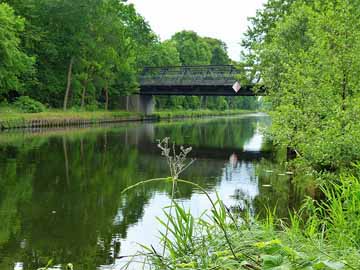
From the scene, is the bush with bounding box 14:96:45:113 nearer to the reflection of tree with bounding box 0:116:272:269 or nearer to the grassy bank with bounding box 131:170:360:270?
the reflection of tree with bounding box 0:116:272:269

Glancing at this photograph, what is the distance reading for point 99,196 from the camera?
13.8m

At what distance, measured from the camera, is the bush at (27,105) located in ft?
134

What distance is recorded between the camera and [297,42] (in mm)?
20156

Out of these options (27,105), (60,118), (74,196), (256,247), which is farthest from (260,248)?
(60,118)

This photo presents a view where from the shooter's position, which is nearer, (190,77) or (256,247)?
(256,247)

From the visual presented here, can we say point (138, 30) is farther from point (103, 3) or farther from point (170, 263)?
point (170, 263)

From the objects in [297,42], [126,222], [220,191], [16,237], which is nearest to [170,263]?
[16,237]

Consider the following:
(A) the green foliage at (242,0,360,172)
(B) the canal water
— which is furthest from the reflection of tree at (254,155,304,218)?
(A) the green foliage at (242,0,360,172)

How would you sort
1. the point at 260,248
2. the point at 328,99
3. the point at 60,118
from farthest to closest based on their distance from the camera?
the point at 60,118 → the point at 328,99 → the point at 260,248

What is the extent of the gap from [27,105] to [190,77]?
1829 cm

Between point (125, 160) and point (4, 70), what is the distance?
17278mm

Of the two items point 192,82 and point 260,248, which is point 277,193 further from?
point 192,82

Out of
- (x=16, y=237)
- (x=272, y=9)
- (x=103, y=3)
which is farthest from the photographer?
(x=103, y=3)

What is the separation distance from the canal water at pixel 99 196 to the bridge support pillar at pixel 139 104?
110 feet
